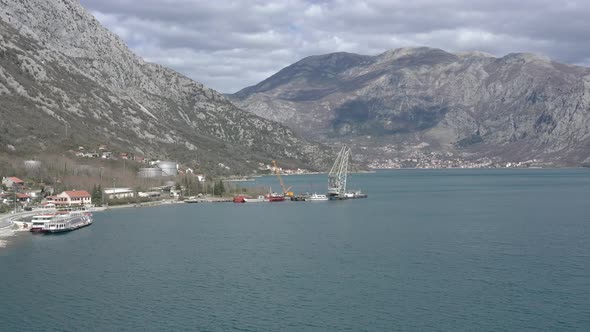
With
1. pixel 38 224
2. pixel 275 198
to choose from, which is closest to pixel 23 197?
pixel 38 224

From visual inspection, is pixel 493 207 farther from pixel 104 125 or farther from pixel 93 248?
pixel 104 125

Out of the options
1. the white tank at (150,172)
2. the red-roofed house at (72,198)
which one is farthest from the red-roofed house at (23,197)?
the white tank at (150,172)

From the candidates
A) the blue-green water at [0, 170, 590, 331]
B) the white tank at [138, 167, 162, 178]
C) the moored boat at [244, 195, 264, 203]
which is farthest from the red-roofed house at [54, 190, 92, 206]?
the moored boat at [244, 195, 264, 203]

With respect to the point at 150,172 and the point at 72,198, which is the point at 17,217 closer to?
the point at 72,198

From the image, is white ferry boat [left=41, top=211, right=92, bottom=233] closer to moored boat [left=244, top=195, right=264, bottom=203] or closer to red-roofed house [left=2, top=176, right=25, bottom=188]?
red-roofed house [left=2, top=176, right=25, bottom=188]

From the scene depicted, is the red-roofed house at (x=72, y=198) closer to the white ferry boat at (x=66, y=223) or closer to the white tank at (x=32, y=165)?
the white tank at (x=32, y=165)

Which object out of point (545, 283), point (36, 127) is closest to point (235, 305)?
point (545, 283)
